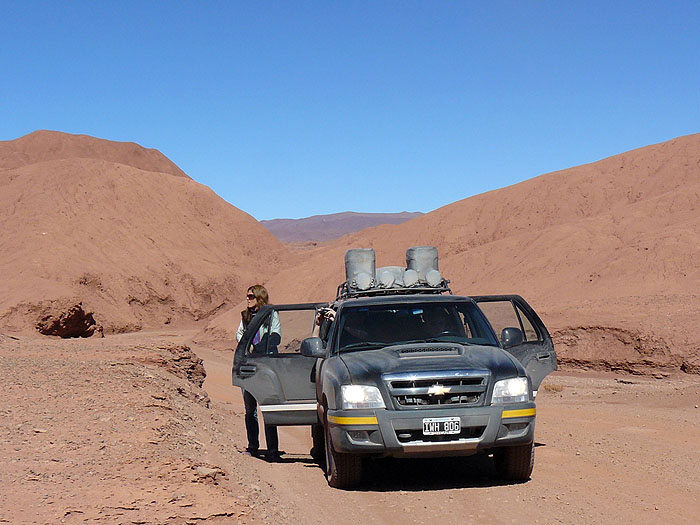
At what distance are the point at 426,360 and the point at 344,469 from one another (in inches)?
47.5

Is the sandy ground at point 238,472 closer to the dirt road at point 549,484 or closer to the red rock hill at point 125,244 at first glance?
the dirt road at point 549,484

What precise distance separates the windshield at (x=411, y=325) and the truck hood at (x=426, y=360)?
0.36m

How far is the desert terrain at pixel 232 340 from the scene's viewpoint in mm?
6508

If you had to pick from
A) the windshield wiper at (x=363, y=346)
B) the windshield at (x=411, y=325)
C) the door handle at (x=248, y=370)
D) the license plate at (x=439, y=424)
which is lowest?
the license plate at (x=439, y=424)

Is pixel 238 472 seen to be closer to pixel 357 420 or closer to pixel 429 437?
pixel 357 420

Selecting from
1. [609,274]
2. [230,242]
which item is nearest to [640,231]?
[609,274]

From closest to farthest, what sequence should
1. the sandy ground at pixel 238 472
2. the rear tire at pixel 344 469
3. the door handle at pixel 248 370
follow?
the sandy ground at pixel 238 472 < the rear tire at pixel 344 469 < the door handle at pixel 248 370

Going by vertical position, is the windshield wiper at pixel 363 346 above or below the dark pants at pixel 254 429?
above

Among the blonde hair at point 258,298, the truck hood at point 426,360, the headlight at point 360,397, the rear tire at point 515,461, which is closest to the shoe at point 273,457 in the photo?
the blonde hair at point 258,298

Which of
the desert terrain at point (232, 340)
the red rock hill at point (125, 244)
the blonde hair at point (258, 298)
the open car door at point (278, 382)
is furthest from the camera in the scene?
the red rock hill at point (125, 244)

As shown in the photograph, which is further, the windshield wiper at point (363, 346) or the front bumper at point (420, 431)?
the windshield wiper at point (363, 346)

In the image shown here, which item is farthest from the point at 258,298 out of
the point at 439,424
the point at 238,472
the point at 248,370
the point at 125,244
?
the point at 125,244

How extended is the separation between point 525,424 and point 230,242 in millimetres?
58820

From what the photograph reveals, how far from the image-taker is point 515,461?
729 centimetres
